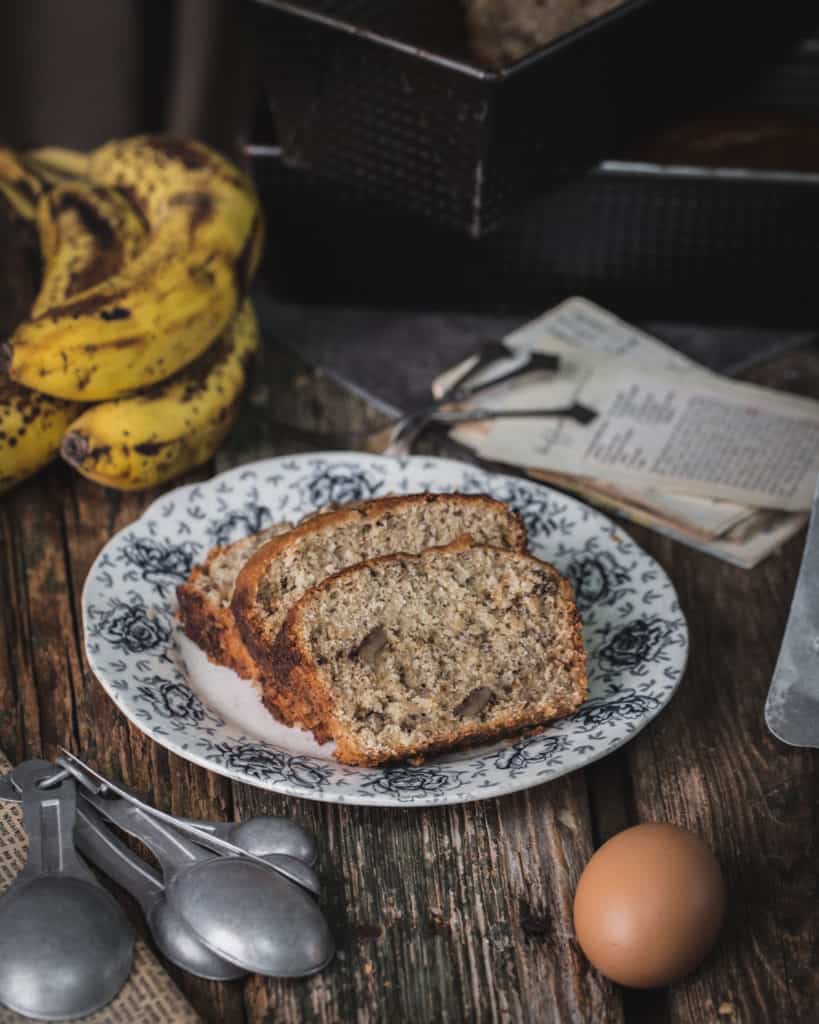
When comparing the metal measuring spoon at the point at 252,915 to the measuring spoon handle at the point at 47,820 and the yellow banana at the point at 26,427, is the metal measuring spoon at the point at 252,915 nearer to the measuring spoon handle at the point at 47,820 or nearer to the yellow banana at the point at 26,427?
the measuring spoon handle at the point at 47,820

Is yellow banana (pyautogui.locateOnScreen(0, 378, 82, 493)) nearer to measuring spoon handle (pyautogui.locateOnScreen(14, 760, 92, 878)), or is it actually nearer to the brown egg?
measuring spoon handle (pyautogui.locateOnScreen(14, 760, 92, 878))

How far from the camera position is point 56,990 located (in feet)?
4.04

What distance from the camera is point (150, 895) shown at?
4.49ft

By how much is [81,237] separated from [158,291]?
299mm

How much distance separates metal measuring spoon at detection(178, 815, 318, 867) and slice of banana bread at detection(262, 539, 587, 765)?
11 centimetres

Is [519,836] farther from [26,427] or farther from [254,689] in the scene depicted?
[26,427]

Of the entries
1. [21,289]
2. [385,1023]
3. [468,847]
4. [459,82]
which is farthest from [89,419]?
[385,1023]

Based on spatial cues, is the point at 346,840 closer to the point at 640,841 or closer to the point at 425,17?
the point at 640,841

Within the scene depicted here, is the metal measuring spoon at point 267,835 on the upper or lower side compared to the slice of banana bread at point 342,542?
lower

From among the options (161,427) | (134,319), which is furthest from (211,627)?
(134,319)

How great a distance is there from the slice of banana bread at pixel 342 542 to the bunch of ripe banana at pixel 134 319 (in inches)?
17.3

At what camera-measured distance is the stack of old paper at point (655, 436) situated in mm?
2068

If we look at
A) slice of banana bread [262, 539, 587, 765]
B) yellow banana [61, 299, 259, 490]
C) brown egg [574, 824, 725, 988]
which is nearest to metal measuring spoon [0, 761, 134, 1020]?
slice of banana bread [262, 539, 587, 765]

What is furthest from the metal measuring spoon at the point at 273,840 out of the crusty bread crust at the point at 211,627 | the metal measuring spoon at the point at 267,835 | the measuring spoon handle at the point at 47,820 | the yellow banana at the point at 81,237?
the yellow banana at the point at 81,237
